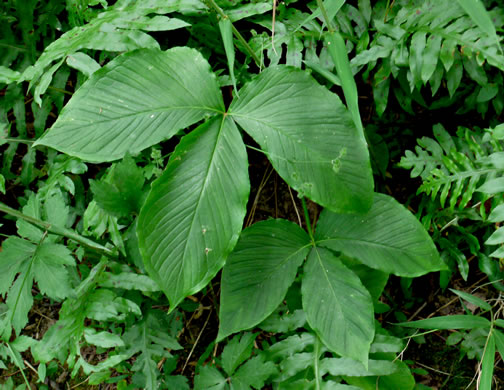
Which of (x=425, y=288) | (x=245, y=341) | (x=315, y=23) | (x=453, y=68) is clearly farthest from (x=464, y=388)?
(x=315, y=23)

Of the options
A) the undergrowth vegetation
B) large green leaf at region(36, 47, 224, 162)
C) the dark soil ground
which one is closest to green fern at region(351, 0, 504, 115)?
the undergrowth vegetation

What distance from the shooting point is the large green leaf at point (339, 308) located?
140 centimetres

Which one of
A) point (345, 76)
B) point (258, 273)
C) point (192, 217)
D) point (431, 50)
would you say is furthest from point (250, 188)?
point (431, 50)

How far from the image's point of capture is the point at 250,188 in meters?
1.73

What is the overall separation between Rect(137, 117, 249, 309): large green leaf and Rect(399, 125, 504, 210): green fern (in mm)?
852

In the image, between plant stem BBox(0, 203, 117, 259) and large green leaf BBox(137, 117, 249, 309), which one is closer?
large green leaf BBox(137, 117, 249, 309)

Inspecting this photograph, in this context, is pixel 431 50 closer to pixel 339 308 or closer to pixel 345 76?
pixel 345 76

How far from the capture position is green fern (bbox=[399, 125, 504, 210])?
1.65 metres

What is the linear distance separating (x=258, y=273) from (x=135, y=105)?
0.69 m

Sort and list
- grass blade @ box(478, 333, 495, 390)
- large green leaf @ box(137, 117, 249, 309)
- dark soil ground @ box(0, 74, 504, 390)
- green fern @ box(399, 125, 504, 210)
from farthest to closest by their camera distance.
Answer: dark soil ground @ box(0, 74, 504, 390)
green fern @ box(399, 125, 504, 210)
grass blade @ box(478, 333, 495, 390)
large green leaf @ box(137, 117, 249, 309)

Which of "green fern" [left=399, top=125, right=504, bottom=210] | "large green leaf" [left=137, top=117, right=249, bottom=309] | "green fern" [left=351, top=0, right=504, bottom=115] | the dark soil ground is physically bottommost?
the dark soil ground

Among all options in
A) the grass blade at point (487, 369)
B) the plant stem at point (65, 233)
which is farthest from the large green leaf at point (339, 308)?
the plant stem at point (65, 233)

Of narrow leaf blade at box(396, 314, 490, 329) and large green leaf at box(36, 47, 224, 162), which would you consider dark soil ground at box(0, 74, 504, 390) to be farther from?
large green leaf at box(36, 47, 224, 162)

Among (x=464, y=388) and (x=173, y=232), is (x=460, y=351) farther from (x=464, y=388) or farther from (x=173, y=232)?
(x=173, y=232)
